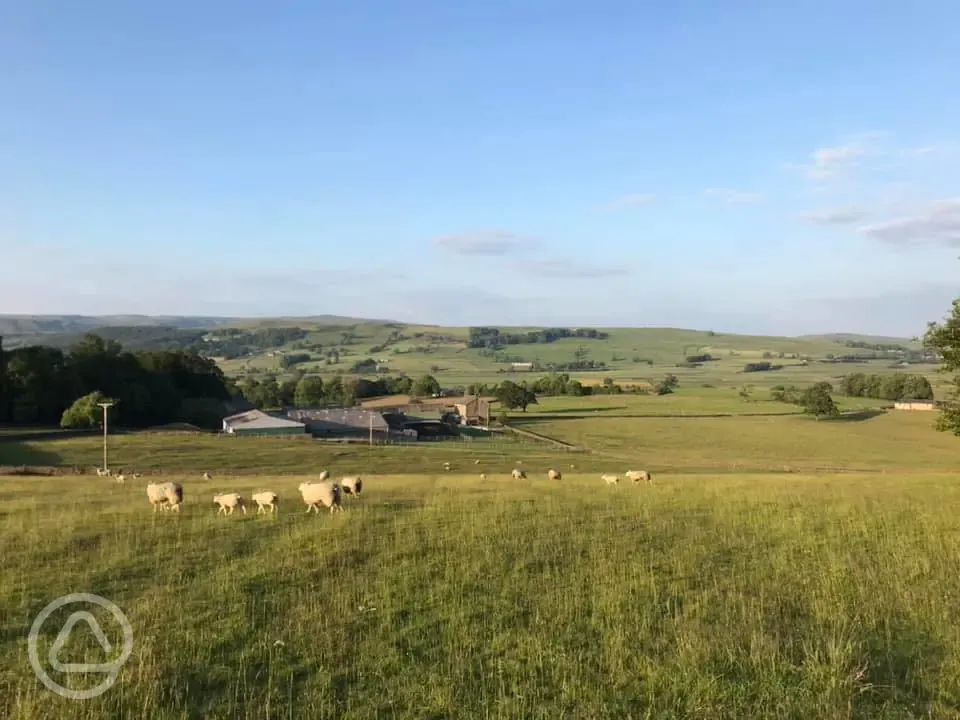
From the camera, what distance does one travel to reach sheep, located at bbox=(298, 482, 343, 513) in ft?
66.4

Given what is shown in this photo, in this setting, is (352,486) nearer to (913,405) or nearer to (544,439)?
(544,439)

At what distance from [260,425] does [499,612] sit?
88527 millimetres

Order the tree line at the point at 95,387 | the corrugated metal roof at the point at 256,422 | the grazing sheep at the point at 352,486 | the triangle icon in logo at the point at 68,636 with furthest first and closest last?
the corrugated metal roof at the point at 256,422
the tree line at the point at 95,387
the grazing sheep at the point at 352,486
the triangle icon in logo at the point at 68,636

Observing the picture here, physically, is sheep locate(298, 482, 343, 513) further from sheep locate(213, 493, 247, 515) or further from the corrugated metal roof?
the corrugated metal roof

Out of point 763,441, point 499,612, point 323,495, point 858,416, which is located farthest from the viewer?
point 858,416

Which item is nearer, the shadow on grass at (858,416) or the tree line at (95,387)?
the tree line at (95,387)

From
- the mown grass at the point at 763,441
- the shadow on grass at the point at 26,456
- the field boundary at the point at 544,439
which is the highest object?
the shadow on grass at the point at 26,456

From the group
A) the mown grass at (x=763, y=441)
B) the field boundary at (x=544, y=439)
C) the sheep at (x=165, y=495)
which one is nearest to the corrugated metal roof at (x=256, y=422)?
the field boundary at (x=544, y=439)

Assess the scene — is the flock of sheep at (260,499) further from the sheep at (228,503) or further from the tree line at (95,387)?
the tree line at (95,387)

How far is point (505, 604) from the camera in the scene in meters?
11.4

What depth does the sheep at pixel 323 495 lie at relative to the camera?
2025cm

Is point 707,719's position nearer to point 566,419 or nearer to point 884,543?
point 884,543

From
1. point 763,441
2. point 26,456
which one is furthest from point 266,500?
point 763,441

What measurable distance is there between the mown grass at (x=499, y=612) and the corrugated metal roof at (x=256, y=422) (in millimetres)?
76899
